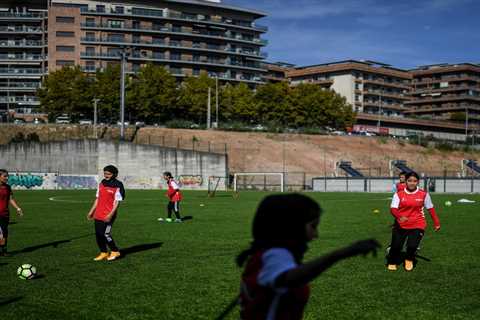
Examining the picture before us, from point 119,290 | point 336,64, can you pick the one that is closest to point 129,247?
point 119,290

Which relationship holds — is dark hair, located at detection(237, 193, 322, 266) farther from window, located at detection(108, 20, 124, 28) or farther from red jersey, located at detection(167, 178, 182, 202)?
window, located at detection(108, 20, 124, 28)

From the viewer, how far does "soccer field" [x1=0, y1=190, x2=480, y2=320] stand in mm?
8461

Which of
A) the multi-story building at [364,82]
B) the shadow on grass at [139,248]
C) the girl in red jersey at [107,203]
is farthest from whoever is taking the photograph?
the multi-story building at [364,82]

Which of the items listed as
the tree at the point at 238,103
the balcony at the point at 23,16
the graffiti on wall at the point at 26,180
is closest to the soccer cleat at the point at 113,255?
the graffiti on wall at the point at 26,180

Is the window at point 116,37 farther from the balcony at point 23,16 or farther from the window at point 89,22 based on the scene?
the balcony at point 23,16

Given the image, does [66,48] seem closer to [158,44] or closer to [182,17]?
[158,44]

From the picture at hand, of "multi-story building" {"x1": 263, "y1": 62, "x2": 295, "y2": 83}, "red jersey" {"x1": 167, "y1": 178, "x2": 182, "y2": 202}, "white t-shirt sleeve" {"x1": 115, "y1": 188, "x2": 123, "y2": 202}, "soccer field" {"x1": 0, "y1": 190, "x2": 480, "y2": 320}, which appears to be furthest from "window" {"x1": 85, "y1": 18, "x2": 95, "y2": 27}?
"white t-shirt sleeve" {"x1": 115, "y1": 188, "x2": 123, "y2": 202}

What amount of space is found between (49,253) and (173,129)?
69.7 m

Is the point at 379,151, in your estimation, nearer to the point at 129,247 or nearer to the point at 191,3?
the point at 191,3

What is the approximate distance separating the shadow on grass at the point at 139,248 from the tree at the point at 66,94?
250ft

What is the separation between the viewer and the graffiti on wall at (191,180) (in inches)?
2408

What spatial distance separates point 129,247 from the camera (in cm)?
1553

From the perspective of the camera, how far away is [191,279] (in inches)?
426

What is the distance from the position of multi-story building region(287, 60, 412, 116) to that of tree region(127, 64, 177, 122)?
52.9m
